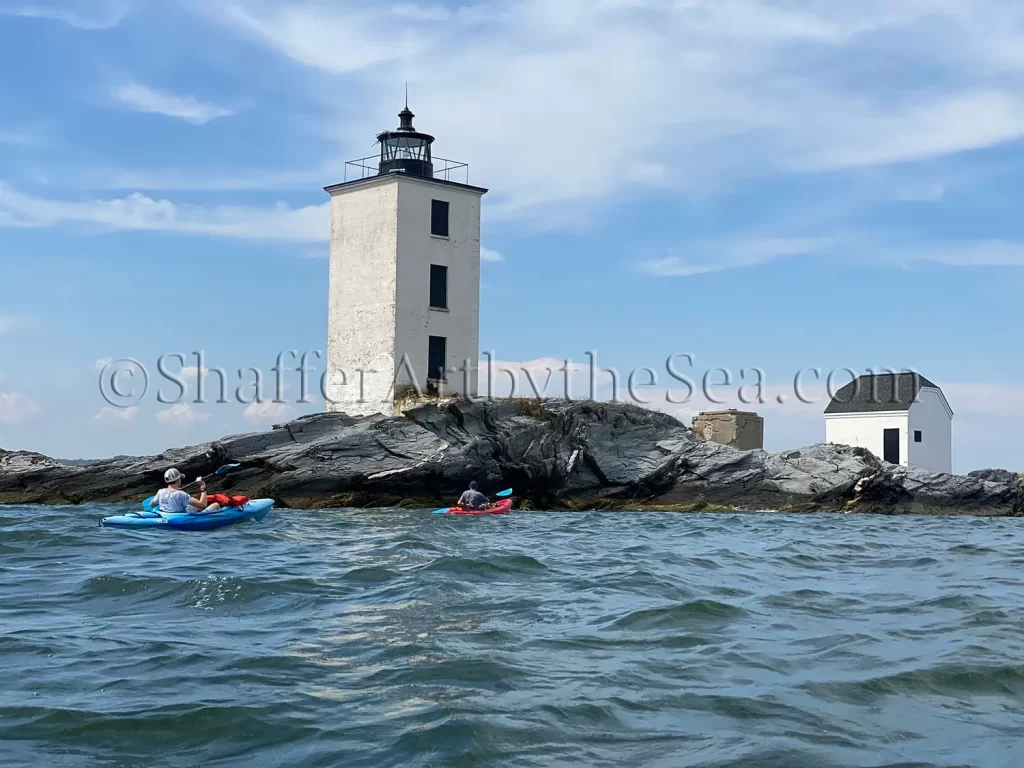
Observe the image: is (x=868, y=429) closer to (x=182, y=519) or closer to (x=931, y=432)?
(x=931, y=432)

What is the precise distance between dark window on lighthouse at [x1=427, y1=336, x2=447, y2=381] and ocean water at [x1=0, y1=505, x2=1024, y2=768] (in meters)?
17.7

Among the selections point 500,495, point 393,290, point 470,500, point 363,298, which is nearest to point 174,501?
point 470,500

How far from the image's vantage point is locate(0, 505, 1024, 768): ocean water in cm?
568

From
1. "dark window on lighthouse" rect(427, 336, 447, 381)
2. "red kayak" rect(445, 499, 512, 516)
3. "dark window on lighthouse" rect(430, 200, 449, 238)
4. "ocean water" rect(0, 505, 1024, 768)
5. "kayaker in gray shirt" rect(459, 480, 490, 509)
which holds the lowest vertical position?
"red kayak" rect(445, 499, 512, 516)

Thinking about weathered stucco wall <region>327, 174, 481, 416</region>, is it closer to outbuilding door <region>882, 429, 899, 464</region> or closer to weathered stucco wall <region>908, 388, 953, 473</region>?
outbuilding door <region>882, 429, 899, 464</region>

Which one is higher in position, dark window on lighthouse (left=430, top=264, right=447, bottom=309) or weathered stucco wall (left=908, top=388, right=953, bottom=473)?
dark window on lighthouse (left=430, top=264, right=447, bottom=309)

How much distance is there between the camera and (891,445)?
41312mm

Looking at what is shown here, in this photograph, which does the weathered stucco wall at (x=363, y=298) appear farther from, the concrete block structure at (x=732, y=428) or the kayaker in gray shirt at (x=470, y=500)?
the concrete block structure at (x=732, y=428)

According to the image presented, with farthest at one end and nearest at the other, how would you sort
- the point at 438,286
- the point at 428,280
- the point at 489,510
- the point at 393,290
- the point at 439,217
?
the point at 439,217, the point at 438,286, the point at 428,280, the point at 393,290, the point at 489,510

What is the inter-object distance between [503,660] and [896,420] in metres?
37.0

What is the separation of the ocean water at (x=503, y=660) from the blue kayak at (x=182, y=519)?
4213 mm

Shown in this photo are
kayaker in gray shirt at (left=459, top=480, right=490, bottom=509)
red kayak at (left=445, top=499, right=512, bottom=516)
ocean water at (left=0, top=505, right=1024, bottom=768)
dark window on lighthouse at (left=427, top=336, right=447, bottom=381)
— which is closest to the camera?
ocean water at (left=0, top=505, right=1024, bottom=768)

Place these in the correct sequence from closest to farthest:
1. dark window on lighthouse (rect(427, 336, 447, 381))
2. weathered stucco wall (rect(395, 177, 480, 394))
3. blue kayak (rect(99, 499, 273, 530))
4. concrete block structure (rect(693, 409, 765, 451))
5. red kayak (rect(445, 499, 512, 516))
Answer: blue kayak (rect(99, 499, 273, 530)), red kayak (rect(445, 499, 512, 516)), weathered stucco wall (rect(395, 177, 480, 394)), dark window on lighthouse (rect(427, 336, 447, 381)), concrete block structure (rect(693, 409, 765, 451))

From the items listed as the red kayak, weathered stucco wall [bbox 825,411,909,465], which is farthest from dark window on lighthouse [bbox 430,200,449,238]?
weathered stucco wall [bbox 825,411,909,465]
